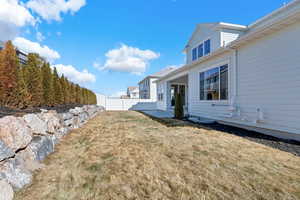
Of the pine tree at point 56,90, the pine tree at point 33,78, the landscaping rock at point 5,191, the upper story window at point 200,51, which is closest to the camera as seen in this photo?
the landscaping rock at point 5,191

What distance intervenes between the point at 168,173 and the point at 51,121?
2.92 metres

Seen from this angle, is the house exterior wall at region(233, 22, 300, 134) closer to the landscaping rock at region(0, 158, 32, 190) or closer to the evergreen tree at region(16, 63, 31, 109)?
the landscaping rock at region(0, 158, 32, 190)

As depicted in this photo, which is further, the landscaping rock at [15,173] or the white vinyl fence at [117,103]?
the white vinyl fence at [117,103]

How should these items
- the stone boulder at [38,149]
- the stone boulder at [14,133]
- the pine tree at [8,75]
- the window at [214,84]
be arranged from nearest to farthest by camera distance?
the stone boulder at [14,133]
the stone boulder at [38,149]
the pine tree at [8,75]
the window at [214,84]

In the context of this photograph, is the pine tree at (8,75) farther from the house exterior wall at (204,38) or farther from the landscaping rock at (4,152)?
the house exterior wall at (204,38)

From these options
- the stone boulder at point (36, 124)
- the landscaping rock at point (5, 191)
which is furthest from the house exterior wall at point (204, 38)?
the landscaping rock at point (5, 191)

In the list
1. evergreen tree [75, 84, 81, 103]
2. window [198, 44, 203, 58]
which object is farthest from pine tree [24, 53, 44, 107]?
window [198, 44, 203, 58]

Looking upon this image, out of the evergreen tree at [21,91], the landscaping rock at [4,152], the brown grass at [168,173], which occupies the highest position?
the evergreen tree at [21,91]

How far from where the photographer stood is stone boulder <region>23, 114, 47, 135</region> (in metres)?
2.64

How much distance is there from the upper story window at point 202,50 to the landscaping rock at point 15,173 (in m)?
8.82

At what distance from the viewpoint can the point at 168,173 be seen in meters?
2.22

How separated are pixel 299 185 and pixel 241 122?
151 inches

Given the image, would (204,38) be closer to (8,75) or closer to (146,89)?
(8,75)

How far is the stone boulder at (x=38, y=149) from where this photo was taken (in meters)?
2.31
